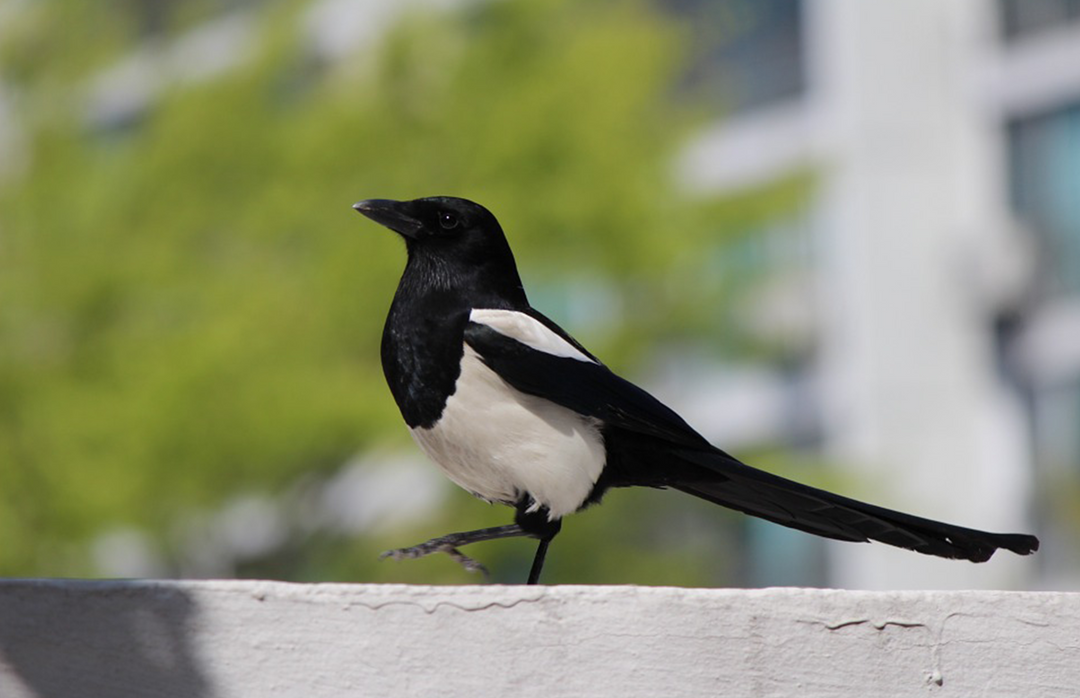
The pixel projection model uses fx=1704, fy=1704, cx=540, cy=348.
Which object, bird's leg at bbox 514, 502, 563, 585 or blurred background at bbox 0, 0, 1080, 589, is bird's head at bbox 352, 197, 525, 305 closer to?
bird's leg at bbox 514, 502, 563, 585

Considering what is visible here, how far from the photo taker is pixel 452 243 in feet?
9.53

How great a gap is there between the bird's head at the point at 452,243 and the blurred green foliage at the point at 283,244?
4569 mm

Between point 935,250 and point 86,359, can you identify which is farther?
point 935,250

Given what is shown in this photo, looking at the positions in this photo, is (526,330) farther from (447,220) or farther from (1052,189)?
(1052,189)

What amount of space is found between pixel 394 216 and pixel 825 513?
892 millimetres

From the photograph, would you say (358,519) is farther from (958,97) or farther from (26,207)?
(958,97)

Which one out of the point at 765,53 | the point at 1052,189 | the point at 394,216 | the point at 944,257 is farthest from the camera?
the point at 765,53

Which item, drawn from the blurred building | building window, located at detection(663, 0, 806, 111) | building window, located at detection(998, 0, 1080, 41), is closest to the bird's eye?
the blurred building

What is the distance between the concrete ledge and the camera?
2.48 m

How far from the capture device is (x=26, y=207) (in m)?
7.97

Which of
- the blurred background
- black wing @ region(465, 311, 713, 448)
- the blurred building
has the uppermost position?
the blurred building

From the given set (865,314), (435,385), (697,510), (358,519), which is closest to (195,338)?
(358,519)

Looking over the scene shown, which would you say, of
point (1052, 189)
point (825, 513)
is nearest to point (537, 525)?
point (825, 513)

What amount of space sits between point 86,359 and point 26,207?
0.85m
